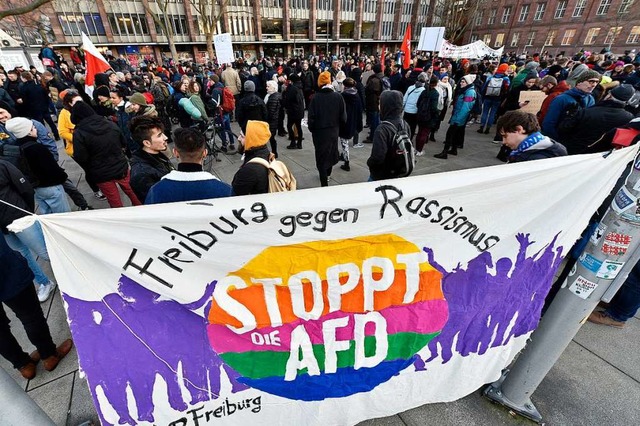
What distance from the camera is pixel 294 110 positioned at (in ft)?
24.4

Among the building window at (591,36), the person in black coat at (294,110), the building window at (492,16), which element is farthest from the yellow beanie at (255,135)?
the building window at (492,16)

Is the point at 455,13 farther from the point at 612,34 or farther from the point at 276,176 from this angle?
the point at 276,176

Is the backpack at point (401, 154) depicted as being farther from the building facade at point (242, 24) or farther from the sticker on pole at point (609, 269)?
the building facade at point (242, 24)

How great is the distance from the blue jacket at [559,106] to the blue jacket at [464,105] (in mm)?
1884

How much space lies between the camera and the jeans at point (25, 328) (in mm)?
2312

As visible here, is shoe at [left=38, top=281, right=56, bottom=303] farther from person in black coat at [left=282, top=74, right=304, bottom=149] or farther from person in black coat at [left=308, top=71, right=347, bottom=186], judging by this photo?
person in black coat at [left=282, top=74, right=304, bottom=149]

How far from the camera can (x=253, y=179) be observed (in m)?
2.67

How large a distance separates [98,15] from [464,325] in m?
42.9

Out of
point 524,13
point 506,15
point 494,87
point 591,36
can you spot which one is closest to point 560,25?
point 591,36

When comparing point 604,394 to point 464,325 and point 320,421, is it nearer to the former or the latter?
point 464,325

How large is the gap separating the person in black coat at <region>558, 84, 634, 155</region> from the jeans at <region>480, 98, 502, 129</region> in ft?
17.0

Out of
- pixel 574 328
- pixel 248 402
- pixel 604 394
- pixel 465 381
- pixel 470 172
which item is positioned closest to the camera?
pixel 470 172

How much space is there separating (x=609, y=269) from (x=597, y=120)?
10.4 feet

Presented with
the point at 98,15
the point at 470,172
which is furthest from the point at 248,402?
the point at 98,15
